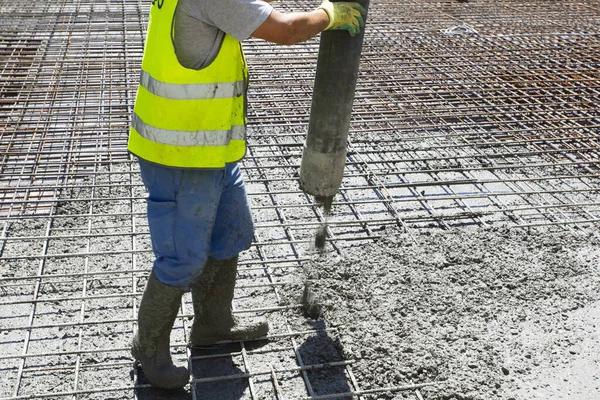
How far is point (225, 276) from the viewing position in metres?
2.81

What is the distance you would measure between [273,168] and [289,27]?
7.08 feet

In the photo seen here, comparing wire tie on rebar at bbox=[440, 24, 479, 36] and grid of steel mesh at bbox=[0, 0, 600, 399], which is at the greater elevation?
wire tie on rebar at bbox=[440, 24, 479, 36]

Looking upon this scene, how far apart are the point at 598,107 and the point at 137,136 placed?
167 inches

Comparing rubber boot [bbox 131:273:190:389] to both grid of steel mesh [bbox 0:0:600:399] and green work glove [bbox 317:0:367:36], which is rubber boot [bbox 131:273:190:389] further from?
green work glove [bbox 317:0:367:36]

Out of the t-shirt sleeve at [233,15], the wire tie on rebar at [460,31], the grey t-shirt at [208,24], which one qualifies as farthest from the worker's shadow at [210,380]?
the wire tie on rebar at [460,31]

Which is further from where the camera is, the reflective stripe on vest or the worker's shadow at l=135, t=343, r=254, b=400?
the worker's shadow at l=135, t=343, r=254, b=400

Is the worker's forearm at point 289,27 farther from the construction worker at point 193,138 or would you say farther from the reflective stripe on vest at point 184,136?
the reflective stripe on vest at point 184,136

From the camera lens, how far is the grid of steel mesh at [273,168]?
2898 mm

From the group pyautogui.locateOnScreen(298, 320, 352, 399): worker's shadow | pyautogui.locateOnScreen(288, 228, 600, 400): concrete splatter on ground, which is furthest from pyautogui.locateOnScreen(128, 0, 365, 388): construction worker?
pyautogui.locateOnScreen(288, 228, 600, 400): concrete splatter on ground

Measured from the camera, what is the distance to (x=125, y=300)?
3.21 metres

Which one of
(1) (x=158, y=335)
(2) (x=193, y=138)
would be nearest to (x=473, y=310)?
(1) (x=158, y=335)

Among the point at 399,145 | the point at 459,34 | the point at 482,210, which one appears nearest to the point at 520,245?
the point at 482,210

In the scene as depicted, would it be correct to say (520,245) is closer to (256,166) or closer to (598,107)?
(256,166)

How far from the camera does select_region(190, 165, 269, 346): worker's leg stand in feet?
8.81
